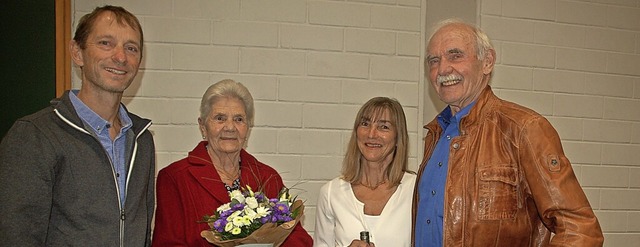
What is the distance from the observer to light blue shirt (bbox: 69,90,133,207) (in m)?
2.22

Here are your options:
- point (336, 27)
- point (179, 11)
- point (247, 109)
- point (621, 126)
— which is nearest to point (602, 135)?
point (621, 126)

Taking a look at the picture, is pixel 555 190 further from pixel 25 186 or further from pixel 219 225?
pixel 25 186

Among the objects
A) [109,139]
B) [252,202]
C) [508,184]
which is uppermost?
[109,139]

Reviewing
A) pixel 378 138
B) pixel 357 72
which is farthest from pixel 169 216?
pixel 357 72

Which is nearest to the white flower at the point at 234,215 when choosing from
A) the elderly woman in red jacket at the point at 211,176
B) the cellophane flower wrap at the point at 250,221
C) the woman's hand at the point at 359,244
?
the cellophane flower wrap at the point at 250,221

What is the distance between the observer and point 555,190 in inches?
78.1

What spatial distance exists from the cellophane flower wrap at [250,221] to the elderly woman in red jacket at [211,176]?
0.23 metres

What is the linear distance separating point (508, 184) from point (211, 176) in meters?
1.28

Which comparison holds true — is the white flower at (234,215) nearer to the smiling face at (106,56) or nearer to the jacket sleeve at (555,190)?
the smiling face at (106,56)

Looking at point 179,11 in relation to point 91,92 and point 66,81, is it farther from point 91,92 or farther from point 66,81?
point 91,92

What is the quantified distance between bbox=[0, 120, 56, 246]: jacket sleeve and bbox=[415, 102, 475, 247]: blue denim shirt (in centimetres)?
139

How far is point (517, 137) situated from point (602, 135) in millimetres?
2334

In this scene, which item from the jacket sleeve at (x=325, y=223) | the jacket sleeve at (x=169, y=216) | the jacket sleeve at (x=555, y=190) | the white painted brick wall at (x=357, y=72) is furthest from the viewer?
→ the white painted brick wall at (x=357, y=72)

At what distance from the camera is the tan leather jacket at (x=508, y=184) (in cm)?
199
